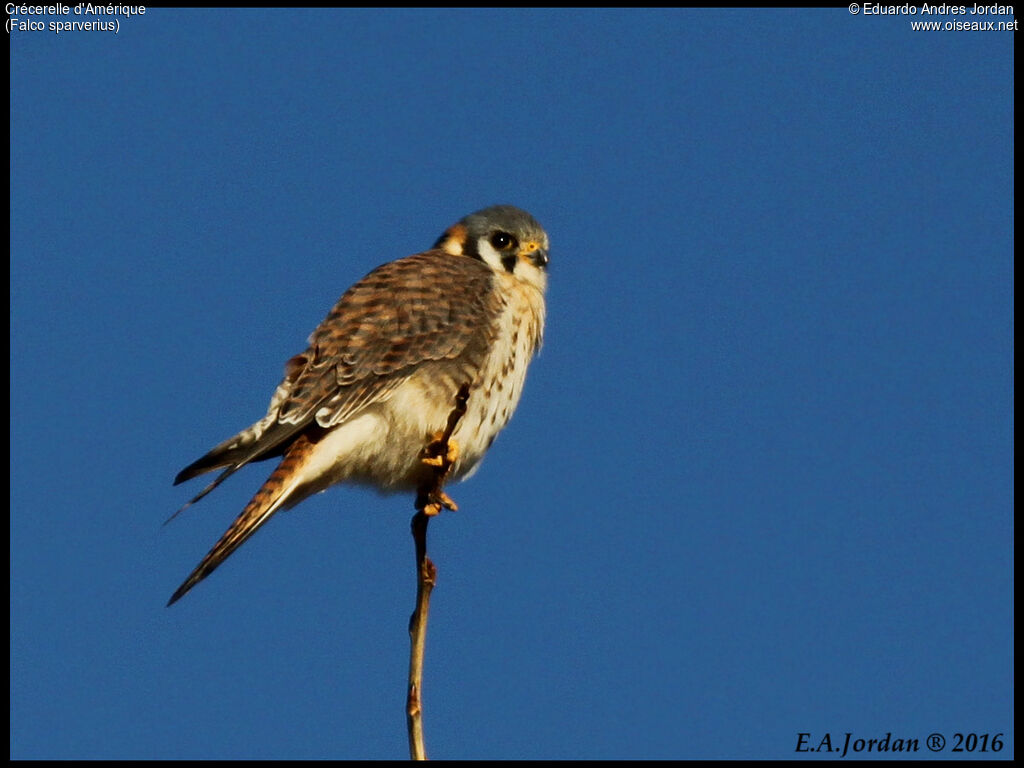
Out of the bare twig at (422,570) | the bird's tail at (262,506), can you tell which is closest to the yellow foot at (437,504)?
the bare twig at (422,570)

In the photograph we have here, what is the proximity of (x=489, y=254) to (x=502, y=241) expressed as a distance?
64mm

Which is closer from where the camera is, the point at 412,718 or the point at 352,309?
the point at 412,718

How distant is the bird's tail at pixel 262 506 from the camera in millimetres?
3035

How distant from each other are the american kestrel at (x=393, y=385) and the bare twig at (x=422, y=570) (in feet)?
0.51

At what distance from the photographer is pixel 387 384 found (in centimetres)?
375

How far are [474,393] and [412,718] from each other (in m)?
1.63

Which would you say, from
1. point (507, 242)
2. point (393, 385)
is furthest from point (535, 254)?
point (393, 385)

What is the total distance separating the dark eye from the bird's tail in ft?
3.92

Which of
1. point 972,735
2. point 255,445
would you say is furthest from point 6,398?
point 972,735

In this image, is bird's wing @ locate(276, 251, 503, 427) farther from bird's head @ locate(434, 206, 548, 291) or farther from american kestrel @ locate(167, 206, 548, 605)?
bird's head @ locate(434, 206, 548, 291)

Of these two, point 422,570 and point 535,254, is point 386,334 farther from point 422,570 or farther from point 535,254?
point 422,570

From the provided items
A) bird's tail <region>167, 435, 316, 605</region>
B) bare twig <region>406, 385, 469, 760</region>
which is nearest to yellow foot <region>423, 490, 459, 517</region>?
bare twig <region>406, 385, 469, 760</region>

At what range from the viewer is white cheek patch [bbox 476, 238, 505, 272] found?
446 cm

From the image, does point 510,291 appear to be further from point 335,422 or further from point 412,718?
point 412,718
